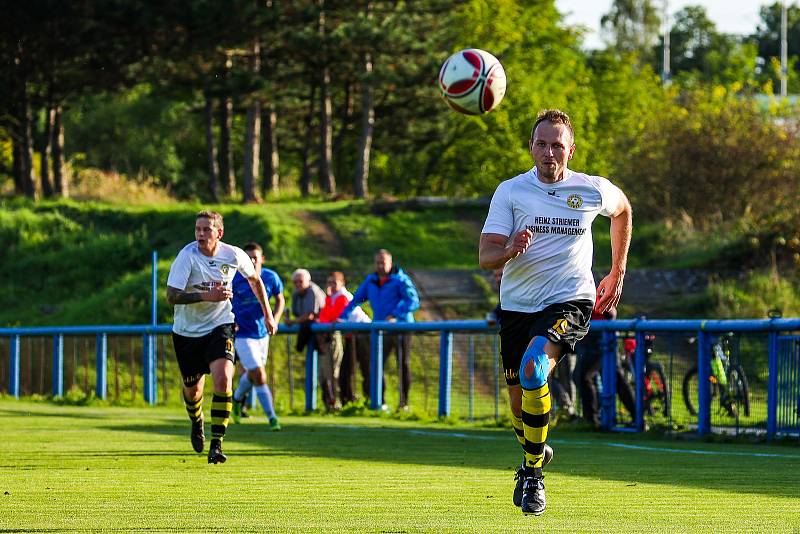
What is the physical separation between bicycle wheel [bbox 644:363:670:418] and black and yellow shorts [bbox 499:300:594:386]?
756 cm

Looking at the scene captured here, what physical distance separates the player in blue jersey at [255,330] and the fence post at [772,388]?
4957 mm

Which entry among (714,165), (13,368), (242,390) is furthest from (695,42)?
(242,390)

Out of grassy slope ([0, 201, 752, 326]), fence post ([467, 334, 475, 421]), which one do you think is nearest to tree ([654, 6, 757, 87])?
grassy slope ([0, 201, 752, 326])

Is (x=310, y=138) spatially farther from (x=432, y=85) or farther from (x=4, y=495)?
(x=4, y=495)

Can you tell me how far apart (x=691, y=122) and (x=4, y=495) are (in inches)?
1355

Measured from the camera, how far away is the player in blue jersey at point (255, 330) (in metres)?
15.9

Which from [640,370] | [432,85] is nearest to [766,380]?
[640,370]

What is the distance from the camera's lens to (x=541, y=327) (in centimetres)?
846

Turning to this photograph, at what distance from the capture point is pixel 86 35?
156 feet

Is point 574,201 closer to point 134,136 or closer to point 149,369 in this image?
point 149,369

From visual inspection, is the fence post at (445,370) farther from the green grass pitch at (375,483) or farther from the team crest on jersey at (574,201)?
the team crest on jersey at (574,201)

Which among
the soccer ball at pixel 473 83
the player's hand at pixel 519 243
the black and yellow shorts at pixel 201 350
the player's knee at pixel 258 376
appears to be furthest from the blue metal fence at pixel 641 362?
the player's hand at pixel 519 243

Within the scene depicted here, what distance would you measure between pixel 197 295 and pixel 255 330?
4151mm

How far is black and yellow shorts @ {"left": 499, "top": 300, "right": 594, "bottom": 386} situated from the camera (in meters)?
8.45
